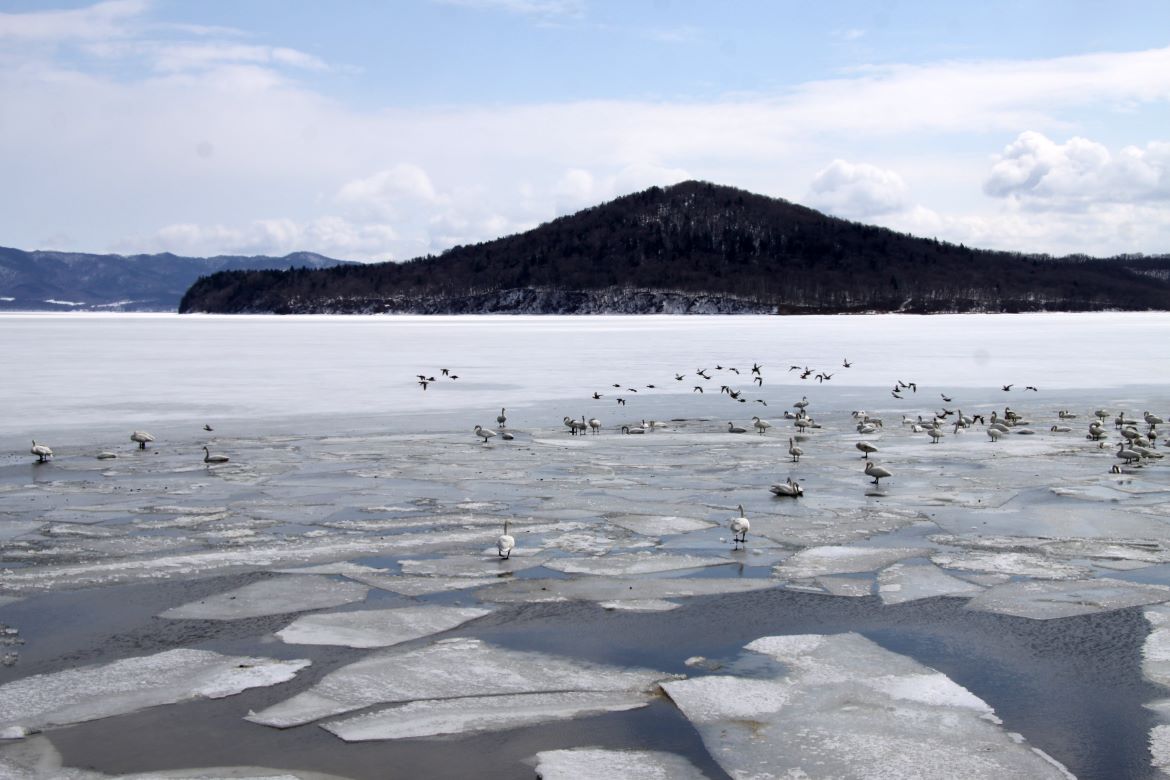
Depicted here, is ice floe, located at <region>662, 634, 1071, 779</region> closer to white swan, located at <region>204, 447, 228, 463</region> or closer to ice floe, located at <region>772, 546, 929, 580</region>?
ice floe, located at <region>772, 546, 929, 580</region>

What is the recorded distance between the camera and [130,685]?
247 inches

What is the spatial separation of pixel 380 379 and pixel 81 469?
56.7 ft

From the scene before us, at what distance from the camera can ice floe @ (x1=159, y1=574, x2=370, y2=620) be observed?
7789 millimetres

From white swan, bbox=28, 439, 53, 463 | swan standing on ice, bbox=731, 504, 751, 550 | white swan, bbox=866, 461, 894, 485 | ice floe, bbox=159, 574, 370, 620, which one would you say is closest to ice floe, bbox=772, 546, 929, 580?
swan standing on ice, bbox=731, 504, 751, 550

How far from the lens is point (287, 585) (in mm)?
8578

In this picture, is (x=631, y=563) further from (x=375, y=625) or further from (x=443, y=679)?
(x=443, y=679)

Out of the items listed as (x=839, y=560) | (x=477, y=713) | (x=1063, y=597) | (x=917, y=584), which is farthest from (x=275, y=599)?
(x=1063, y=597)

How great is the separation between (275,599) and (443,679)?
2.35 meters

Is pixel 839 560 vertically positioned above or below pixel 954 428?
below

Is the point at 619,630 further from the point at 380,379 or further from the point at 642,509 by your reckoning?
the point at 380,379

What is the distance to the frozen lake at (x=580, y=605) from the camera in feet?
18.0

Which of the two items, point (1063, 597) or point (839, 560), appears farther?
point (839, 560)

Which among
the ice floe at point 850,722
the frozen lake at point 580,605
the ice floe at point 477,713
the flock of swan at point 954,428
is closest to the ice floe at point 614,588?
the frozen lake at point 580,605

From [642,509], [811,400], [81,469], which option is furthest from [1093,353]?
[81,469]
